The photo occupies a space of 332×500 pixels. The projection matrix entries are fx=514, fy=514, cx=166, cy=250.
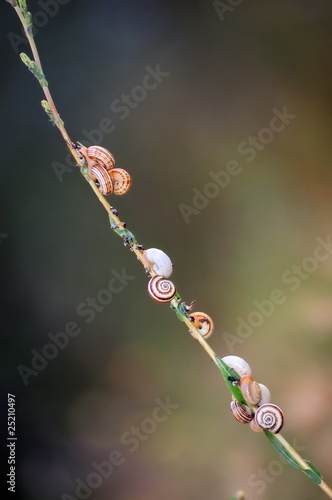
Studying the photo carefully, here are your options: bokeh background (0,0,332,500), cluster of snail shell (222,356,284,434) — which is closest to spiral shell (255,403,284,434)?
cluster of snail shell (222,356,284,434)

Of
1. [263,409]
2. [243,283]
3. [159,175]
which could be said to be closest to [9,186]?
[159,175]

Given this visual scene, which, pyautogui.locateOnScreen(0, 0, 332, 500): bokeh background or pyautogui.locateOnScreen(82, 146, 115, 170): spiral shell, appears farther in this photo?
pyautogui.locateOnScreen(0, 0, 332, 500): bokeh background

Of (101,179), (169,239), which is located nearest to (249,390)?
(101,179)

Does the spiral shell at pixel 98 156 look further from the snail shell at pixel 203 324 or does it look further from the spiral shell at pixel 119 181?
the snail shell at pixel 203 324

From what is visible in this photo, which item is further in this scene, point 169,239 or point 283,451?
point 169,239

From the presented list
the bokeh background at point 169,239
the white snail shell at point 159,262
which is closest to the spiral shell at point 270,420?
the white snail shell at point 159,262

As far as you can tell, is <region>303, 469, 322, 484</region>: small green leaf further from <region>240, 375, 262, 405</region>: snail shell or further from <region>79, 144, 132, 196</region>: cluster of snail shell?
<region>79, 144, 132, 196</region>: cluster of snail shell

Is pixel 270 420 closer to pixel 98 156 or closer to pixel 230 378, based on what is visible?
pixel 230 378

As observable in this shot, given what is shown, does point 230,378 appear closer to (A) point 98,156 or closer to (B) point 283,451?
(B) point 283,451
